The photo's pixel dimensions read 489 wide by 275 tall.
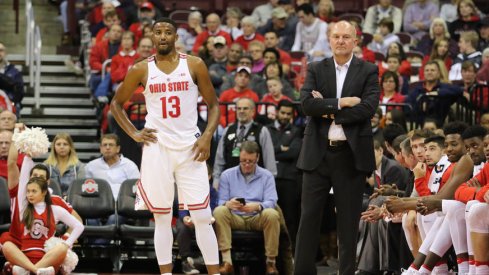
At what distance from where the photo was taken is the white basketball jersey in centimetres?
875

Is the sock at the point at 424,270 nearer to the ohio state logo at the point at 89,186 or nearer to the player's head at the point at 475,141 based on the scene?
the player's head at the point at 475,141

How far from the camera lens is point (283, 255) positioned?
12.0m

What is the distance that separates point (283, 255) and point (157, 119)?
3665 millimetres

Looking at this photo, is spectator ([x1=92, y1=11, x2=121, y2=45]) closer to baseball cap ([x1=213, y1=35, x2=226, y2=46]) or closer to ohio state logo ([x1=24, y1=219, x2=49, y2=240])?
baseball cap ([x1=213, y1=35, x2=226, y2=46])

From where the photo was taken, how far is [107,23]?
17016 millimetres

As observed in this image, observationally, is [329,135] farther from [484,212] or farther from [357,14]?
[357,14]

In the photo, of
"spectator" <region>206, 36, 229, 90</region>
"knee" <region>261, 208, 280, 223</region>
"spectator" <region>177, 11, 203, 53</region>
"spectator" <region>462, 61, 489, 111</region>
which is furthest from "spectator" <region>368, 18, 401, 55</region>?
"knee" <region>261, 208, 280, 223</region>

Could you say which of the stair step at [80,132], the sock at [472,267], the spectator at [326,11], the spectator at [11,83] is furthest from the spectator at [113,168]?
the spectator at [326,11]

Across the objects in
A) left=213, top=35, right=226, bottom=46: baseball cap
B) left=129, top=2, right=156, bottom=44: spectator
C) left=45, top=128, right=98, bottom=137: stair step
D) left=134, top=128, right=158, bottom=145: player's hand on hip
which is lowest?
left=45, top=128, right=98, bottom=137: stair step

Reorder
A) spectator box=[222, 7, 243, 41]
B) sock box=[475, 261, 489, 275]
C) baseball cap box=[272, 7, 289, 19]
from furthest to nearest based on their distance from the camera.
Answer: baseball cap box=[272, 7, 289, 19], spectator box=[222, 7, 243, 41], sock box=[475, 261, 489, 275]

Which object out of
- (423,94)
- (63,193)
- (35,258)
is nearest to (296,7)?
(423,94)

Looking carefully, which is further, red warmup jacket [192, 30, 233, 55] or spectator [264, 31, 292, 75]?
red warmup jacket [192, 30, 233, 55]

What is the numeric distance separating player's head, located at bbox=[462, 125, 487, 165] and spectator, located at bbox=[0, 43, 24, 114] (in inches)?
259

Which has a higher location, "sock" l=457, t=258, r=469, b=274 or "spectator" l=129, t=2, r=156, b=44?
"spectator" l=129, t=2, r=156, b=44
